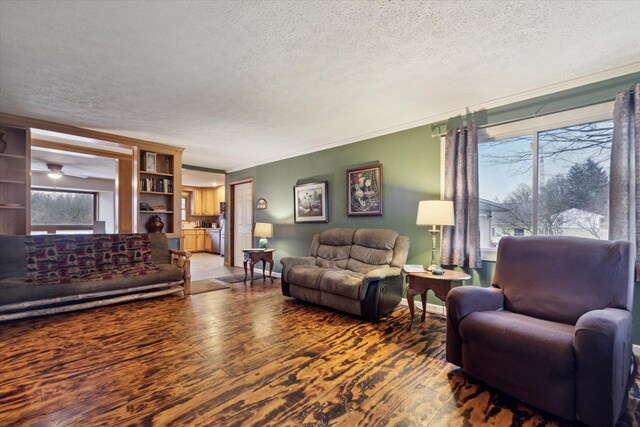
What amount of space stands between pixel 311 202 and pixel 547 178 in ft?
10.6

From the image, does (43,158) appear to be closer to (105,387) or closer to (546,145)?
(105,387)

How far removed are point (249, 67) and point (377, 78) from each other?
1127 millimetres

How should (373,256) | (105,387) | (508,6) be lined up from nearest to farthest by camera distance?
(508,6) < (105,387) < (373,256)

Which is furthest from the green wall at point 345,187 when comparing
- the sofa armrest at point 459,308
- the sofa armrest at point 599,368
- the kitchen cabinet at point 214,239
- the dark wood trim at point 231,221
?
the kitchen cabinet at point 214,239

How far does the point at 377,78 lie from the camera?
258 centimetres

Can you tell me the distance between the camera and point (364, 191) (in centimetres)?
418

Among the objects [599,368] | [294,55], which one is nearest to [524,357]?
[599,368]

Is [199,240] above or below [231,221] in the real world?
below

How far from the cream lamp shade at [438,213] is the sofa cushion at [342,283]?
945mm

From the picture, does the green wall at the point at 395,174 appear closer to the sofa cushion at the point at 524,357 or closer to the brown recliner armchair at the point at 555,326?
the brown recliner armchair at the point at 555,326

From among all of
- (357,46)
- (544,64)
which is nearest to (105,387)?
(357,46)

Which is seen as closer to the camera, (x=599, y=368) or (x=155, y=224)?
(x=599, y=368)

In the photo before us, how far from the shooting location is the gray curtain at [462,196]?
10.00 ft

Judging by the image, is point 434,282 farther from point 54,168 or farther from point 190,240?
Answer: point 190,240
